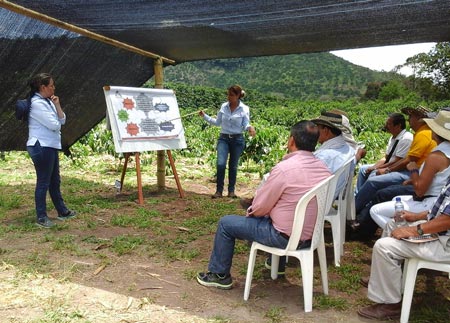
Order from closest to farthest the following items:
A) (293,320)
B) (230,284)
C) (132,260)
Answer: (293,320) < (230,284) < (132,260)

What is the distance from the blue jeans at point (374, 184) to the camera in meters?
4.66

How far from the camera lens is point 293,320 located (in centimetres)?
303

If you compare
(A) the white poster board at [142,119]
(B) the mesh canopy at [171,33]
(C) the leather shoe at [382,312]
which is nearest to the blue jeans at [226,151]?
(A) the white poster board at [142,119]

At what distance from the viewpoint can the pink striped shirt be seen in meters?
3.06

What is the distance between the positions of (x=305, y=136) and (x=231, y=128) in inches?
135

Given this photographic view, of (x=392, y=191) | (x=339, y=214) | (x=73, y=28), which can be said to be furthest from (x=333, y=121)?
(x=73, y=28)

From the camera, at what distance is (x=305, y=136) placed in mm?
3152

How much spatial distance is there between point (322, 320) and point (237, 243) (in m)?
1.66

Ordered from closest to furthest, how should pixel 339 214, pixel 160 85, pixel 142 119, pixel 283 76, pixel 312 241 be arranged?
pixel 312 241, pixel 339 214, pixel 142 119, pixel 160 85, pixel 283 76

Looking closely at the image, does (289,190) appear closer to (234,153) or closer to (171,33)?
(171,33)

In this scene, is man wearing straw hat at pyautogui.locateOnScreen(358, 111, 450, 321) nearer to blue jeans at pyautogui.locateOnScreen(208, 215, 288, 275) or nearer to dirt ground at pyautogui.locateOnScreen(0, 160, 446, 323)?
dirt ground at pyautogui.locateOnScreen(0, 160, 446, 323)

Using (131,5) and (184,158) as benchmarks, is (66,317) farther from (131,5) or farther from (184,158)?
(184,158)

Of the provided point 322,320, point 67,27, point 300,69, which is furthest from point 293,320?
point 300,69

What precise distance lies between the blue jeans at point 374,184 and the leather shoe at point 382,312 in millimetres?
1812
